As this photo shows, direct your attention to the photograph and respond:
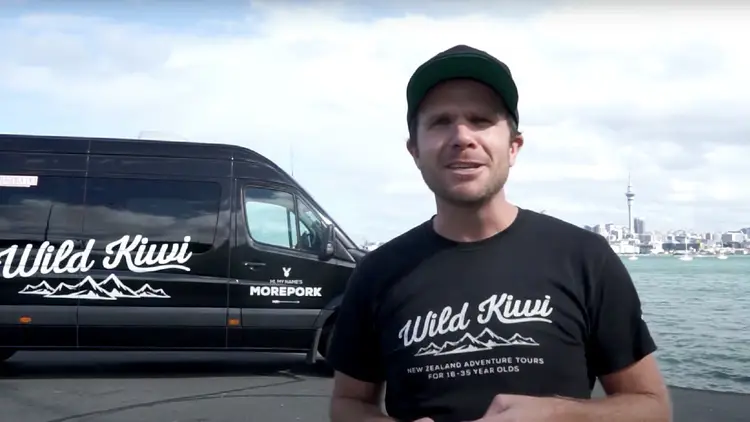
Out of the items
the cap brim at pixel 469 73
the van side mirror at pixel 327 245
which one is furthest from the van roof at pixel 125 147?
the cap brim at pixel 469 73

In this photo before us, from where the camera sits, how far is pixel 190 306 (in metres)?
9.42

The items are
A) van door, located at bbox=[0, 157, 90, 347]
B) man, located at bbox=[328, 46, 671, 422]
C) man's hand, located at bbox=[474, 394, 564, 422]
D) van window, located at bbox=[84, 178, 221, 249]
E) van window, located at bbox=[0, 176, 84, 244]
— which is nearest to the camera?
man's hand, located at bbox=[474, 394, 564, 422]

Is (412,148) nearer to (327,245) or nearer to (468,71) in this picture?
(468,71)

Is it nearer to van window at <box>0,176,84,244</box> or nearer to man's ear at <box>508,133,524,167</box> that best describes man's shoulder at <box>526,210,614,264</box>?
man's ear at <box>508,133,524,167</box>

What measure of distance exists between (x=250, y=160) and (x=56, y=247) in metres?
2.45

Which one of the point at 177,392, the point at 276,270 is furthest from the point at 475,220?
the point at 276,270

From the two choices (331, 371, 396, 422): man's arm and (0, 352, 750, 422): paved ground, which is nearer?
(331, 371, 396, 422): man's arm

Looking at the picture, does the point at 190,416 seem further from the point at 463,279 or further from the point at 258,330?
the point at 463,279

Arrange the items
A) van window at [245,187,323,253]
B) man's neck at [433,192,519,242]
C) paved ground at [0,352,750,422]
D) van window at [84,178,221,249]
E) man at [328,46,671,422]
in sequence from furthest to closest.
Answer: van window at [245,187,323,253]
van window at [84,178,221,249]
paved ground at [0,352,750,422]
man's neck at [433,192,519,242]
man at [328,46,671,422]

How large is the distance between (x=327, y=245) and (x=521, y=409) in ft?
26.6

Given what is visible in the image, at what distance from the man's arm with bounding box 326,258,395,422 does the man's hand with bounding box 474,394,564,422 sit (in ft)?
1.36

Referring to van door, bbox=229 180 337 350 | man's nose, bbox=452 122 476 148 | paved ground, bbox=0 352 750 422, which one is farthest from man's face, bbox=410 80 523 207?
van door, bbox=229 180 337 350

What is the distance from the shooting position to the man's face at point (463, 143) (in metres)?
1.91

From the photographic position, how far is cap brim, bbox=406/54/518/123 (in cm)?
195
